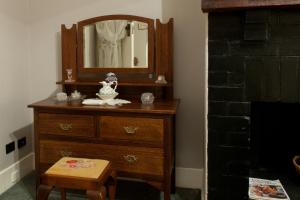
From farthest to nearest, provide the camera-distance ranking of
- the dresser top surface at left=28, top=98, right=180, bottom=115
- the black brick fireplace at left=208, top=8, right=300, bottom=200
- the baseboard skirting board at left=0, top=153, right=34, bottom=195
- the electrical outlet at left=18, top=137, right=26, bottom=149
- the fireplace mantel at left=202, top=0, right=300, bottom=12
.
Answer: the electrical outlet at left=18, top=137, right=26, bottom=149 < the baseboard skirting board at left=0, top=153, right=34, bottom=195 < the dresser top surface at left=28, top=98, right=180, bottom=115 < the black brick fireplace at left=208, top=8, right=300, bottom=200 < the fireplace mantel at left=202, top=0, right=300, bottom=12

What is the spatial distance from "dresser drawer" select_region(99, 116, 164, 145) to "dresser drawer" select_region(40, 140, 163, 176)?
71mm

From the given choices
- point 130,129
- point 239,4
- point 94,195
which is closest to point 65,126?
point 130,129

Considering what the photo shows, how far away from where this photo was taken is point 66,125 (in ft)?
6.90

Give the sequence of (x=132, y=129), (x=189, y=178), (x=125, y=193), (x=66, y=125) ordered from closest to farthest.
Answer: (x=132, y=129) → (x=66, y=125) → (x=125, y=193) → (x=189, y=178)

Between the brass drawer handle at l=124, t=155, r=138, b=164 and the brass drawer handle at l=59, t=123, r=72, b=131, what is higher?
the brass drawer handle at l=59, t=123, r=72, b=131

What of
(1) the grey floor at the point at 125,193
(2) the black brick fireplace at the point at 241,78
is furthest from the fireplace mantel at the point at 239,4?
(1) the grey floor at the point at 125,193

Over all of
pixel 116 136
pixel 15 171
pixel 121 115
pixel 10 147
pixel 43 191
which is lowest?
pixel 15 171

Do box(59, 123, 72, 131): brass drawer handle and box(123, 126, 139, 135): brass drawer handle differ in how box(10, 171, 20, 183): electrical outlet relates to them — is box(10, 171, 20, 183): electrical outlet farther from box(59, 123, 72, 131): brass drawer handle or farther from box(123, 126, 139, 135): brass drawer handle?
box(123, 126, 139, 135): brass drawer handle

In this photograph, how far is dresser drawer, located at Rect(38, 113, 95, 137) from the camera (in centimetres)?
206

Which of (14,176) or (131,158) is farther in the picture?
(14,176)

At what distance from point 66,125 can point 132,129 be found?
1.65 ft

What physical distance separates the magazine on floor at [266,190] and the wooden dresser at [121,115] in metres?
0.58

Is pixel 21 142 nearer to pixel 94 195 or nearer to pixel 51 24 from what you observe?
pixel 51 24

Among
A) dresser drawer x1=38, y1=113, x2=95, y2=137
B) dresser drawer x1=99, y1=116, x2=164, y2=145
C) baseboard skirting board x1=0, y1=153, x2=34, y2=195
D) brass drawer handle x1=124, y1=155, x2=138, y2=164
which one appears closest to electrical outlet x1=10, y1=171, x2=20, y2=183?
baseboard skirting board x1=0, y1=153, x2=34, y2=195
